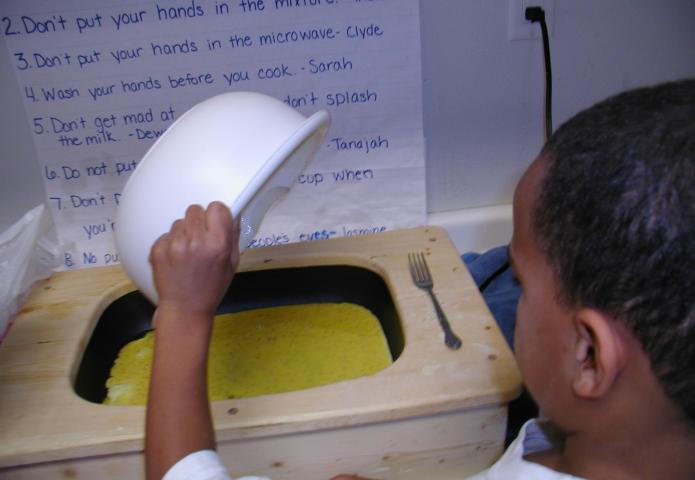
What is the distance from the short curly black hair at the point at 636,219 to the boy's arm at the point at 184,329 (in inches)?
9.1

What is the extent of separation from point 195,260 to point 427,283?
1.00 ft

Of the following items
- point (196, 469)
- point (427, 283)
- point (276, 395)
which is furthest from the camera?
point (427, 283)

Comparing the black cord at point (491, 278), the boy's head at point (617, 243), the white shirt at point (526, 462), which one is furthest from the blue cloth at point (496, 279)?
the boy's head at point (617, 243)

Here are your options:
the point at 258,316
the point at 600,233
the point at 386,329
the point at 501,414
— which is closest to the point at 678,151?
the point at 600,233

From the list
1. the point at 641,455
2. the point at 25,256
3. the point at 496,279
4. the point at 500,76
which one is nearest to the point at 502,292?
the point at 496,279

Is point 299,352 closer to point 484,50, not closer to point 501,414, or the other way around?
point 501,414

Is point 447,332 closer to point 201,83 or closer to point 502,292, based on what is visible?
point 502,292

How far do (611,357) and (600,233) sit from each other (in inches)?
2.9

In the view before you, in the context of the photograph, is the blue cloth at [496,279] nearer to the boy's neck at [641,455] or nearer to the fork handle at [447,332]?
the fork handle at [447,332]

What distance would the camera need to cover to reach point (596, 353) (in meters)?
0.34

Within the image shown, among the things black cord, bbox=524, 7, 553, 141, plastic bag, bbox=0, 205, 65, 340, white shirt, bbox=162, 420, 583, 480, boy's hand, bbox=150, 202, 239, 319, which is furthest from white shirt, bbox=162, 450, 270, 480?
black cord, bbox=524, 7, 553, 141

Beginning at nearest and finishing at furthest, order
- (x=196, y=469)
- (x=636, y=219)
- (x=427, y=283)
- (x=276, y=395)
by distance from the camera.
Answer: (x=636, y=219) → (x=196, y=469) → (x=276, y=395) → (x=427, y=283)

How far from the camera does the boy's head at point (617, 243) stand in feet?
0.95

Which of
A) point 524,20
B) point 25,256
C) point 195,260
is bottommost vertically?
point 25,256
